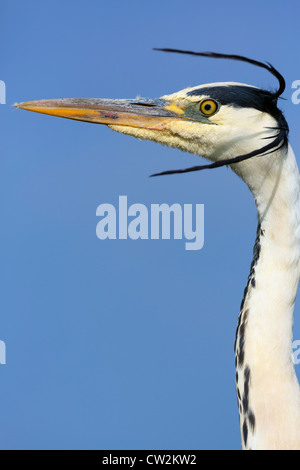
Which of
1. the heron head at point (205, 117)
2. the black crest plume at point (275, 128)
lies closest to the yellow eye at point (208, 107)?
the heron head at point (205, 117)

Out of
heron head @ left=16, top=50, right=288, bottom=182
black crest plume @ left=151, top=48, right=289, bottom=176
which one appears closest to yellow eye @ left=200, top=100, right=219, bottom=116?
heron head @ left=16, top=50, right=288, bottom=182

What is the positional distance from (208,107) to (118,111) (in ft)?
1.07

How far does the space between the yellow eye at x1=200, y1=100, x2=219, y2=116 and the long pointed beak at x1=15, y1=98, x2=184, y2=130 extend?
92 millimetres

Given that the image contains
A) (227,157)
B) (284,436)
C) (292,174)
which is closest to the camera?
(284,436)

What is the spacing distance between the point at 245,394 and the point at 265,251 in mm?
437

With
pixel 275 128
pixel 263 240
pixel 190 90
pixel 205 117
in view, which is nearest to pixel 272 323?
pixel 263 240

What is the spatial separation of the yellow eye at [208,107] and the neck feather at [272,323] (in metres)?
0.27

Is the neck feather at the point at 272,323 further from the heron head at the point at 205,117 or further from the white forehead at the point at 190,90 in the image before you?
the white forehead at the point at 190,90

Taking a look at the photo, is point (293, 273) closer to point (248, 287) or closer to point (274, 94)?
point (248, 287)

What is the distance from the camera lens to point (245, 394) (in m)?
1.77

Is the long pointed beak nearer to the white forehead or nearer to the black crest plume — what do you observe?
the white forehead

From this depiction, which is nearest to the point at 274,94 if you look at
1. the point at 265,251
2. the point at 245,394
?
the point at 265,251

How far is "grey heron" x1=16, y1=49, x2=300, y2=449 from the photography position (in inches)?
69.1

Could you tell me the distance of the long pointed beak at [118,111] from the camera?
6.86ft
